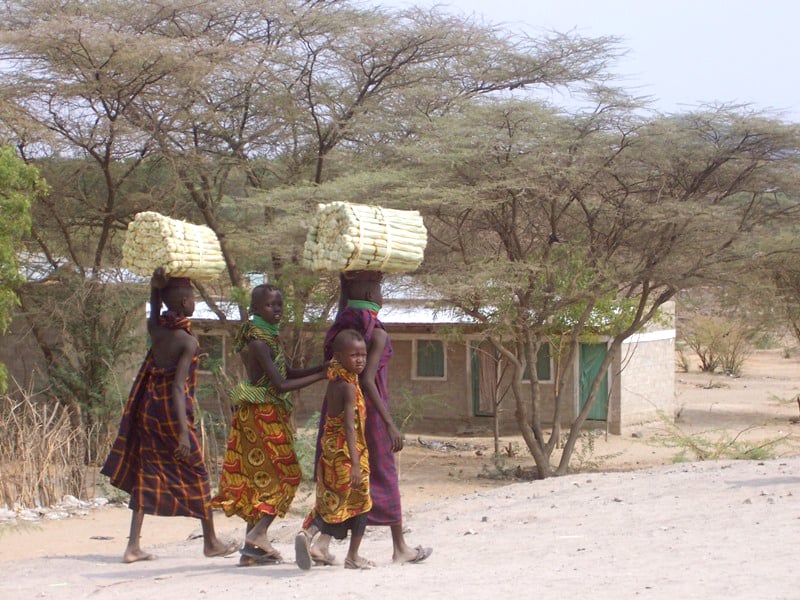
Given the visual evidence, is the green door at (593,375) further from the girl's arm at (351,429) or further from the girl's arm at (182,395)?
the girl's arm at (351,429)

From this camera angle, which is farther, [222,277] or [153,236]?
[222,277]

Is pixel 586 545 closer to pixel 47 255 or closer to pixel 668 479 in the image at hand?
pixel 668 479

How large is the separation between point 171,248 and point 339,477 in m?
1.70

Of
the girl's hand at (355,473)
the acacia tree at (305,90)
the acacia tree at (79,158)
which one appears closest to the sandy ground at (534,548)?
the girl's hand at (355,473)

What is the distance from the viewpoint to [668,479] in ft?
27.0

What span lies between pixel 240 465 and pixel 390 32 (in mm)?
10678

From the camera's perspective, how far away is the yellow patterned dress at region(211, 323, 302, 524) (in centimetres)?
568

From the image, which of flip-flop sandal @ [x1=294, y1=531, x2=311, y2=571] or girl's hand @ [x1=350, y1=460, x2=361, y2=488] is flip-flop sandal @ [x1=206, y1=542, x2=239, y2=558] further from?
girl's hand @ [x1=350, y1=460, x2=361, y2=488]

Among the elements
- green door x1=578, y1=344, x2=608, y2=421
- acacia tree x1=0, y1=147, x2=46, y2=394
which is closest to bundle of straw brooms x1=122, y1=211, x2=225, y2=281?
acacia tree x1=0, y1=147, x2=46, y2=394

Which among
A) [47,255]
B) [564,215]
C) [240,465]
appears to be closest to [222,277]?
[47,255]

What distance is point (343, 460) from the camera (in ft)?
17.4

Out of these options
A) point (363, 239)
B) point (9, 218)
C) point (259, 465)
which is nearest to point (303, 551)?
point (259, 465)

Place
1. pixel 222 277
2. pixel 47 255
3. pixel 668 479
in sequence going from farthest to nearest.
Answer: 1. pixel 222 277
2. pixel 47 255
3. pixel 668 479

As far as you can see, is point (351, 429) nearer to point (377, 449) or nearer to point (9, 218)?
point (377, 449)
